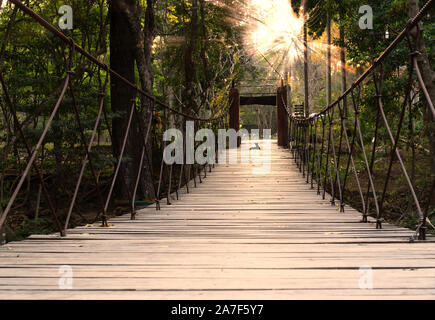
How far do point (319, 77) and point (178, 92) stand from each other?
19569 mm

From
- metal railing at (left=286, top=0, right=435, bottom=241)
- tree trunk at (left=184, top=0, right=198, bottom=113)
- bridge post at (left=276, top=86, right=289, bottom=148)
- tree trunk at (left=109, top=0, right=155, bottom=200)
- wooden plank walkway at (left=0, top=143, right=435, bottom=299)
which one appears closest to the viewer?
wooden plank walkway at (left=0, top=143, right=435, bottom=299)

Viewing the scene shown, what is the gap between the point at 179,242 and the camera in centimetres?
222

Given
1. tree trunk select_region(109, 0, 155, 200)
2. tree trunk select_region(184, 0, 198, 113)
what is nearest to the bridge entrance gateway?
tree trunk select_region(109, 0, 155, 200)

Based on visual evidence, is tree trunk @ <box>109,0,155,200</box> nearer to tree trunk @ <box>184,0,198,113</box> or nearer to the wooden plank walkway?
tree trunk @ <box>184,0,198,113</box>

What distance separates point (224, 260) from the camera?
1772 millimetres

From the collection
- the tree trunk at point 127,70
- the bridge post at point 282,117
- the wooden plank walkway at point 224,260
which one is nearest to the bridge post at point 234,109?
the bridge post at point 282,117

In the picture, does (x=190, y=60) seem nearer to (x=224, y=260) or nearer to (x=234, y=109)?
(x=234, y=109)

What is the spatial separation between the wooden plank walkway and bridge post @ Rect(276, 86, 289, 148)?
9.52 metres

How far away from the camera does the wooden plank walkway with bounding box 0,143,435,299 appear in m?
1.36

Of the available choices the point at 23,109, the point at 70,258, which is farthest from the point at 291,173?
the point at 70,258

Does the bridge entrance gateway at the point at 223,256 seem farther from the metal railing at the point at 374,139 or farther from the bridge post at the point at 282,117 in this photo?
the bridge post at the point at 282,117

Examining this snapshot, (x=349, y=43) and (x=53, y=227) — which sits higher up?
(x=349, y=43)

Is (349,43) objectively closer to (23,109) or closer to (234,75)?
(234,75)

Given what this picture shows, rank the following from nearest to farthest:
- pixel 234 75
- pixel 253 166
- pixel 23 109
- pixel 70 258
→ pixel 70 258 → pixel 23 109 → pixel 253 166 → pixel 234 75
